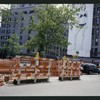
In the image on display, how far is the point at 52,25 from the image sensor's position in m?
43.0

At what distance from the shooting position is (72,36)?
10944 cm

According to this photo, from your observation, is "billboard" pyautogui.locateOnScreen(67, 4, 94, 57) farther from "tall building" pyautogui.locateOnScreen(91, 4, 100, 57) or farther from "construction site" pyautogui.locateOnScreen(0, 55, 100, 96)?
"construction site" pyautogui.locateOnScreen(0, 55, 100, 96)

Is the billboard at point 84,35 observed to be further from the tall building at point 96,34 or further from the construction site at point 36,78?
the construction site at point 36,78

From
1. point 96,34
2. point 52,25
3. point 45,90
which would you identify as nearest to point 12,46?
point 96,34

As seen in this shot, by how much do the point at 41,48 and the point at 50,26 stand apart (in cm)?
331

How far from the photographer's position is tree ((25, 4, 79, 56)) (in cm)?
4325

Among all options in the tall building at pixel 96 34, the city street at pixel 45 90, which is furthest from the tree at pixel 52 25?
the tall building at pixel 96 34

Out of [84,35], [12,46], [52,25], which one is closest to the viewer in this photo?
[52,25]

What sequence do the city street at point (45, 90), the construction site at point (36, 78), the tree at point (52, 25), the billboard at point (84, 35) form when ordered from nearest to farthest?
the city street at point (45, 90), the construction site at point (36, 78), the tree at point (52, 25), the billboard at point (84, 35)

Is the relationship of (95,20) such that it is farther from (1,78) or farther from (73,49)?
(1,78)

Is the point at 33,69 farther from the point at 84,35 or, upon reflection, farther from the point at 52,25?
the point at 84,35

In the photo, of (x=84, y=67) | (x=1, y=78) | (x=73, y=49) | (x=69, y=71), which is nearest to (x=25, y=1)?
(x=1, y=78)

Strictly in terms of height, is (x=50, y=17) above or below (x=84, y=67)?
above

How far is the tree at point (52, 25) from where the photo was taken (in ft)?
142
